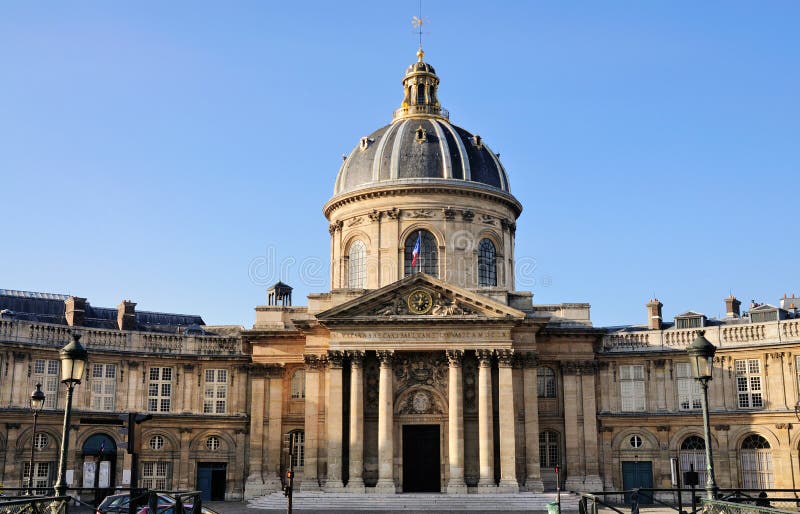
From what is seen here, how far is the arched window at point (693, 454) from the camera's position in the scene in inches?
2062

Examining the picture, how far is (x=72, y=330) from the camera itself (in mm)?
51656

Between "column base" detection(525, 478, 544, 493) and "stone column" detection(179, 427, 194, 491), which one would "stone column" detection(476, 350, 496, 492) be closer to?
"column base" detection(525, 478, 544, 493)

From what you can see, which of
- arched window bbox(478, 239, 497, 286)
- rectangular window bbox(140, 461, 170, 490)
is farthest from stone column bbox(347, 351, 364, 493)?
rectangular window bbox(140, 461, 170, 490)

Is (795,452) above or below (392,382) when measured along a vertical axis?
below

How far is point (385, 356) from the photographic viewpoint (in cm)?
4850

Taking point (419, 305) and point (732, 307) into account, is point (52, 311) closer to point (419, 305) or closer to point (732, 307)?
point (419, 305)

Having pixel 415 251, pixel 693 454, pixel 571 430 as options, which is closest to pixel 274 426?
pixel 415 251

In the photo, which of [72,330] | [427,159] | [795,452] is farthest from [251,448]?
[795,452]

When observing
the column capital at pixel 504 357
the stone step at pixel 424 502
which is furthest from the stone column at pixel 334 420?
the column capital at pixel 504 357

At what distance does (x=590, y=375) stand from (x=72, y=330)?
29.4 m

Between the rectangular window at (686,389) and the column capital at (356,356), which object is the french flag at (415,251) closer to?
the column capital at (356,356)

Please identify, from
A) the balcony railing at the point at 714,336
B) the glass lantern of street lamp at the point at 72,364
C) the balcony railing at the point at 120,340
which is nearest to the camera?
the glass lantern of street lamp at the point at 72,364

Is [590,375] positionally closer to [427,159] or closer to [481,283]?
[481,283]

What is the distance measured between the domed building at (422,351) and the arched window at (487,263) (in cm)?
9
